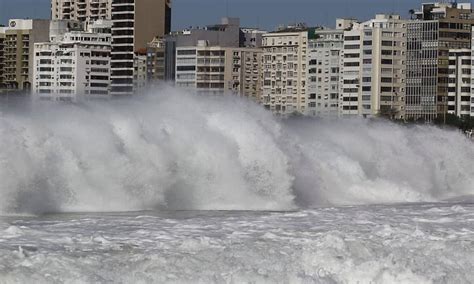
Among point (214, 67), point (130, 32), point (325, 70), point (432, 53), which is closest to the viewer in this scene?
point (432, 53)

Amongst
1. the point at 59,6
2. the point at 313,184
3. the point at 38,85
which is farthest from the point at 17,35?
the point at 313,184

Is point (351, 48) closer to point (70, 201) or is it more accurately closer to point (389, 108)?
point (389, 108)

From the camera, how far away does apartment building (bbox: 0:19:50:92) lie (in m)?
143

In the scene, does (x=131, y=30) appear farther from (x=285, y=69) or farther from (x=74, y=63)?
(x=285, y=69)

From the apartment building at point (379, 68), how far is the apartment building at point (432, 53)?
0.92 m

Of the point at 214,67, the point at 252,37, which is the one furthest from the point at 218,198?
the point at 252,37

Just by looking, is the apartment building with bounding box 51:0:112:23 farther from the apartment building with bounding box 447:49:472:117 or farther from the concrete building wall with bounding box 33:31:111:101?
the apartment building with bounding box 447:49:472:117

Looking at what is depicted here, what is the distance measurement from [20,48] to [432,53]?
155ft

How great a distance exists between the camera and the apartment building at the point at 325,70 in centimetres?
12838

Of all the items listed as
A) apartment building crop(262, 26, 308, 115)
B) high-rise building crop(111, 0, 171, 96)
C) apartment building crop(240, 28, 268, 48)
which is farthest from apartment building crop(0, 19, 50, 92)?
apartment building crop(262, 26, 308, 115)

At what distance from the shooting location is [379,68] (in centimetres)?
12425

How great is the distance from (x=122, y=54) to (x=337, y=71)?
25966 mm

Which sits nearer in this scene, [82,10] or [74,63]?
[74,63]

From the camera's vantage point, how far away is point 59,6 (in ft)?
570
